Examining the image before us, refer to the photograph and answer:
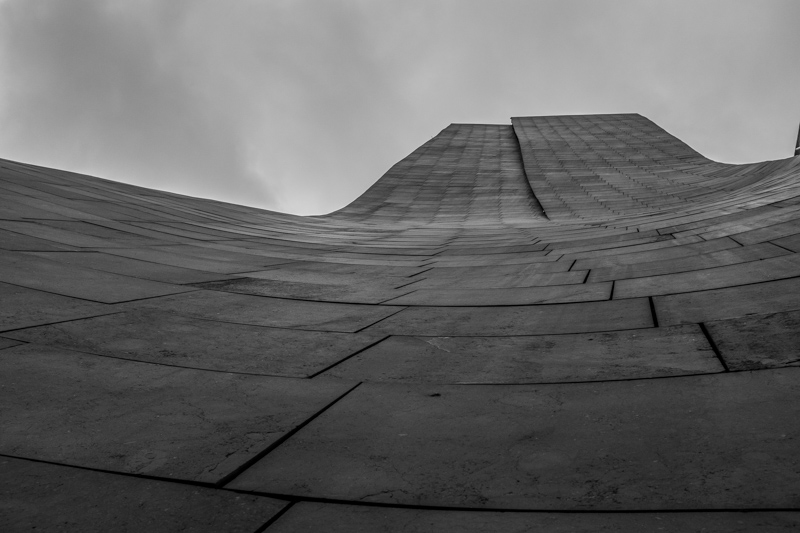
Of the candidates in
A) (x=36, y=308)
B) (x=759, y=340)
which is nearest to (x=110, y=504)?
(x=36, y=308)

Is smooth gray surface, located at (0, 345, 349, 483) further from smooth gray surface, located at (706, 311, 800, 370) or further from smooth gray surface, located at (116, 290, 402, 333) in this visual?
smooth gray surface, located at (706, 311, 800, 370)

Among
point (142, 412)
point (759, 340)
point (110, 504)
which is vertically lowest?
point (110, 504)

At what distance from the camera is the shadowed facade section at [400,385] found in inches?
86.8

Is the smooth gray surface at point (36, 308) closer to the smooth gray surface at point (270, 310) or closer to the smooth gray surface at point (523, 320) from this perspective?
the smooth gray surface at point (270, 310)

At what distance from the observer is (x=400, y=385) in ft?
11.2

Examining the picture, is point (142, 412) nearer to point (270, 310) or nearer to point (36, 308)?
point (36, 308)

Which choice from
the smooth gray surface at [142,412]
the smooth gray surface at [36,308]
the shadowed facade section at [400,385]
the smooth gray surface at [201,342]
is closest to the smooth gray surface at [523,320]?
the shadowed facade section at [400,385]

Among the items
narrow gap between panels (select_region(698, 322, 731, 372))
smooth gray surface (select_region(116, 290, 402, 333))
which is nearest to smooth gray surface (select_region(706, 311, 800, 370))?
narrow gap between panels (select_region(698, 322, 731, 372))

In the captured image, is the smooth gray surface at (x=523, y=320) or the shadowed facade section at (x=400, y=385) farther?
the smooth gray surface at (x=523, y=320)

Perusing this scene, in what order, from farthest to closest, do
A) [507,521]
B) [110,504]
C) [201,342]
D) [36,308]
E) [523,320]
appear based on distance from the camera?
[523,320]
[36,308]
[201,342]
[110,504]
[507,521]

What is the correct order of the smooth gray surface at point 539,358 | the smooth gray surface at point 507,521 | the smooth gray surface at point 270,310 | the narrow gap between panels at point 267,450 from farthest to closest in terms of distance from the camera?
the smooth gray surface at point 270,310 → the smooth gray surface at point 539,358 → the narrow gap between panels at point 267,450 → the smooth gray surface at point 507,521

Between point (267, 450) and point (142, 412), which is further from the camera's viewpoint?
point (142, 412)

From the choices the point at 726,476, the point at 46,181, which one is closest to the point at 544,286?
the point at 726,476

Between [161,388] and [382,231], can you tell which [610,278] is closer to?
[161,388]
